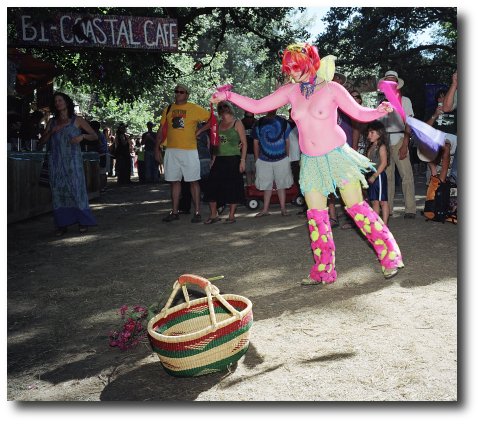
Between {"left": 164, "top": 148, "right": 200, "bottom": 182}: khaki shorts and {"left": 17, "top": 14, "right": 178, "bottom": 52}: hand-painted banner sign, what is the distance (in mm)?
3587

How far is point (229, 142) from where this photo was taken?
8672mm

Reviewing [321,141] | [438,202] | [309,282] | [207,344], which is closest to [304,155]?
[321,141]

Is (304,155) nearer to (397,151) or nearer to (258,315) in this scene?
(258,315)

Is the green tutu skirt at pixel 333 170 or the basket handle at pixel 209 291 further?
the green tutu skirt at pixel 333 170

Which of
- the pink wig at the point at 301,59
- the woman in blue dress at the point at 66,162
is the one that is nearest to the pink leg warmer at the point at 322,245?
the pink wig at the point at 301,59

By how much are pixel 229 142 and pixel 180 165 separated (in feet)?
2.76

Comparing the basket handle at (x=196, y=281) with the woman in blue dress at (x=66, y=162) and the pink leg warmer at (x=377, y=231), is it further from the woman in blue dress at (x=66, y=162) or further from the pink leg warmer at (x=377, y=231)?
the woman in blue dress at (x=66, y=162)

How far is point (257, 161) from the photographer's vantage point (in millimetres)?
9562

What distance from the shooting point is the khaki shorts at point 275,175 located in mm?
9391

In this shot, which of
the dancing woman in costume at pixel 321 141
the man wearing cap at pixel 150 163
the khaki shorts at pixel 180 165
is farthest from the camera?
the man wearing cap at pixel 150 163

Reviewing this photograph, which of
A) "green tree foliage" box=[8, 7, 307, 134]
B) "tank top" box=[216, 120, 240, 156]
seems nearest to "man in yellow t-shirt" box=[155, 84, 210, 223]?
"tank top" box=[216, 120, 240, 156]

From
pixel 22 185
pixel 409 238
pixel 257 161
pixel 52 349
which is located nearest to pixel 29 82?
pixel 22 185

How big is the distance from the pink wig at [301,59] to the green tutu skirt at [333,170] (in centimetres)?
69

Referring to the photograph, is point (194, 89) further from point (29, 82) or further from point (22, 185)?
point (22, 185)
